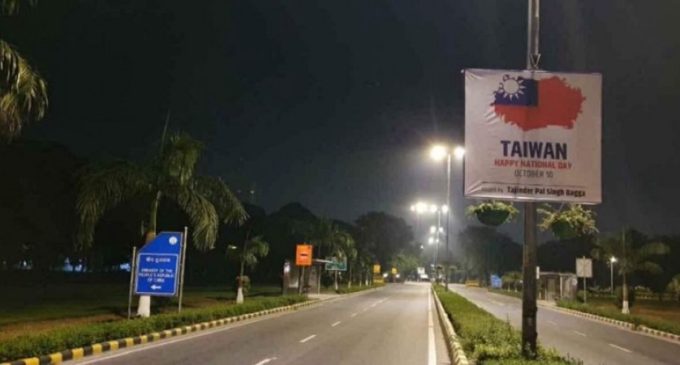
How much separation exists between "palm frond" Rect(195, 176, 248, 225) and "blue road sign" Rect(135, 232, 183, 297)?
14.9 feet

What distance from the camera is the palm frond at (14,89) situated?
46.8 ft

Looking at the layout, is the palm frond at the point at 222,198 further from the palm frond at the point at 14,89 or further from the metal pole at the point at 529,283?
the metal pole at the point at 529,283

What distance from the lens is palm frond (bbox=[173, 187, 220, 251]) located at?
87.7 feet

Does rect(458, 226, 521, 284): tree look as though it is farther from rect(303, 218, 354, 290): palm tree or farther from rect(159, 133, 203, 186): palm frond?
rect(159, 133, 203, 186): palm frond

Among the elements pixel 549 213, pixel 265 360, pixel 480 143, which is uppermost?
pixel 480 143

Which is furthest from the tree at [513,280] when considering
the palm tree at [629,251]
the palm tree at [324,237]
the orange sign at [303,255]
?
the orange sign at [303,255]

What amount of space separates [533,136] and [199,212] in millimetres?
17759

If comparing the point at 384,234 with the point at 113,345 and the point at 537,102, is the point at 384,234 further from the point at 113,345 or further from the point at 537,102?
the point at 537,102

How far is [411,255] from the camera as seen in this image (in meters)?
153

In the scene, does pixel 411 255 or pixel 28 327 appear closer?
pixel 28 327

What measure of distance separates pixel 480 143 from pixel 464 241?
475ft

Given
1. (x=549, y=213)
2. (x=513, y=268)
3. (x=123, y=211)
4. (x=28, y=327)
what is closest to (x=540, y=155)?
(x=549, y=213)

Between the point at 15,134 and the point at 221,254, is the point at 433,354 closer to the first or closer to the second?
the point at 15,134

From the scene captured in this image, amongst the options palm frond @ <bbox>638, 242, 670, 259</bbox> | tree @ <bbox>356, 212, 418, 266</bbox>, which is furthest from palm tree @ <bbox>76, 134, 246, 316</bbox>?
tree @ <bbox>356, 212, 418, 266</bbox>
